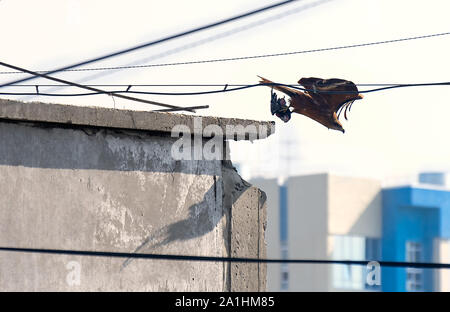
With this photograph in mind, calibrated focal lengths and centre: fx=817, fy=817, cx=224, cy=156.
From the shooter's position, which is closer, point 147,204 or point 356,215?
point 147,204

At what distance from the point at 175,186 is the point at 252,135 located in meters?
0.94

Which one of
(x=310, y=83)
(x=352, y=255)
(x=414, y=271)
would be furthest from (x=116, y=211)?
(x=414, y=271)

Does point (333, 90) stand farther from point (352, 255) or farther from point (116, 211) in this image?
point (352, 255)

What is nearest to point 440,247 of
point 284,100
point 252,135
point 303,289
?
point 303,289

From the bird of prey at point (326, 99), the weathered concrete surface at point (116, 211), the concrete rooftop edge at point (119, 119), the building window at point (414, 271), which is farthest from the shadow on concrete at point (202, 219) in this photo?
the building window at point (414, 271)

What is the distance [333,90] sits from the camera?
10922mm

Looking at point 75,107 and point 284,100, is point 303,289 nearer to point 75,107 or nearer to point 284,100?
point 284,100

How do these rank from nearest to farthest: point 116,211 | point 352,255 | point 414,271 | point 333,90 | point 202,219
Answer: point 116,211 < point 202,219 < point 333,90 < point 352,255 < point 414,271

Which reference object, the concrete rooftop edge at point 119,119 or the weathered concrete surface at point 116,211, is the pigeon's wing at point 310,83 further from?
the weathered concrete surface at point 116,211

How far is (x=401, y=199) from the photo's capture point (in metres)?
53.6

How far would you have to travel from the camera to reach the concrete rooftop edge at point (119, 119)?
7352mm

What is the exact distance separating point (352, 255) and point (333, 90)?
44.8 m

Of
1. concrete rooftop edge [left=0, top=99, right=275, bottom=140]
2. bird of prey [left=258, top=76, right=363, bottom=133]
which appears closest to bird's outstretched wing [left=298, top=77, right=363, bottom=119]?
bird of prey [left=258, top=76, right=363, bottom=133]
